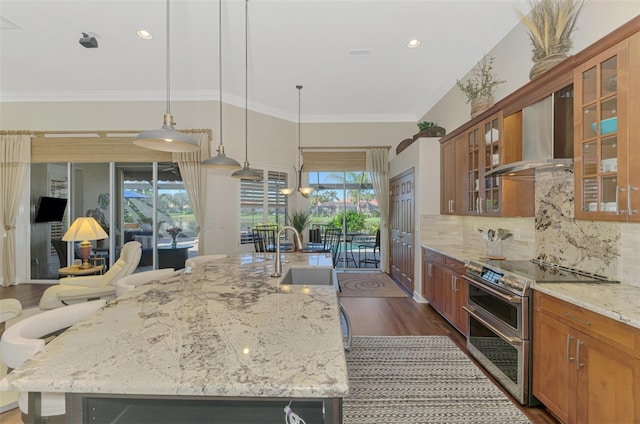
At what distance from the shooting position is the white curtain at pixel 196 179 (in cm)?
521

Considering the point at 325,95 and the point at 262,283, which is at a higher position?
the point at 325,95

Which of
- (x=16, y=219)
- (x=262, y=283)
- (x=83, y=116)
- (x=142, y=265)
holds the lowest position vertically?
(x=142, y=265)

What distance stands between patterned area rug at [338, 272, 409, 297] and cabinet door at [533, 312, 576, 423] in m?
2.90

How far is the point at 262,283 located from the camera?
202 centimetres

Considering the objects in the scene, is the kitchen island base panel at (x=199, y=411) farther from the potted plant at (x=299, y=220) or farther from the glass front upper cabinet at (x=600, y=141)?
the potted plant at (x=299, y=220)

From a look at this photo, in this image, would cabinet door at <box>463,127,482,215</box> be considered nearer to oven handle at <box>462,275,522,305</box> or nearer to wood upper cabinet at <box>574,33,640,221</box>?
oven handle at <box>462,275,522,305</box>

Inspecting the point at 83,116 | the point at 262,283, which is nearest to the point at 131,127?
the point at 83,116

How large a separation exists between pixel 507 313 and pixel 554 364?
1.43 ft

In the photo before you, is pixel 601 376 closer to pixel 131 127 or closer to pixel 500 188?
pixel 500 188

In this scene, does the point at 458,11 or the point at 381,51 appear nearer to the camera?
the point at 458,11

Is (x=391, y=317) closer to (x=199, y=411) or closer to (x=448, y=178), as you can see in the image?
(x=448, y=178)

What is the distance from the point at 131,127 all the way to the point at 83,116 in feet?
3.01

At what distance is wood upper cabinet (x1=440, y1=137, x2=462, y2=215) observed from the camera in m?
3.88

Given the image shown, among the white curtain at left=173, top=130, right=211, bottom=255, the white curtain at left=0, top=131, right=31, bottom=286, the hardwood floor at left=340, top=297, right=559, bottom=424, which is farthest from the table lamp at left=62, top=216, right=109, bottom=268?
the hardwood floor at left=340, top=297, right=559, bottom=424
